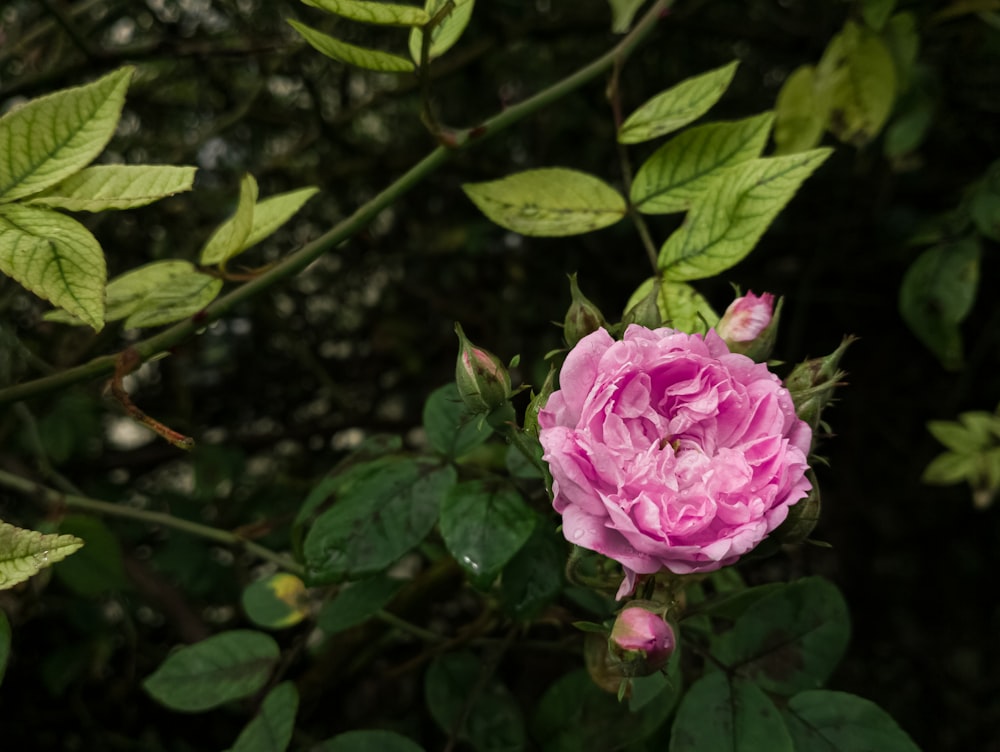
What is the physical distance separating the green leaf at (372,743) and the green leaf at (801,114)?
76cm

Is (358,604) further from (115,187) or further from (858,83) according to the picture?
(858,83)

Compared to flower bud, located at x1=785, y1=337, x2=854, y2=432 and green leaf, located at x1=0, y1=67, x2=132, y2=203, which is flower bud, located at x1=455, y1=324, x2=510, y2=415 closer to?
flower bud, located at x1=785, y1=337, x2=854, y2=432

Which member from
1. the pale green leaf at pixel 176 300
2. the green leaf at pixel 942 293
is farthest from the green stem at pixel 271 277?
the green leaf at pixel 942 293

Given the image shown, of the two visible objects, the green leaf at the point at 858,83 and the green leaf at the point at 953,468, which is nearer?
the green leaf at the point at 858,83

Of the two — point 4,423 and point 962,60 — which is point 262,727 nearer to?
point 4,423

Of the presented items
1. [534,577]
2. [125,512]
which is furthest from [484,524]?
[125,512]

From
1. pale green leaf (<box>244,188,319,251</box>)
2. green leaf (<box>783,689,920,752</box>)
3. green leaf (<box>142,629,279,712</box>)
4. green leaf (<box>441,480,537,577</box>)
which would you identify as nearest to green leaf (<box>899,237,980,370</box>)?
green leaf (<box>783,689,920,752</box>)

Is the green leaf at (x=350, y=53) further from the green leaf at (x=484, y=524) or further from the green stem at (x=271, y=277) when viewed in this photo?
the green leaf at (x=484, y=524)

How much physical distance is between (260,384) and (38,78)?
0.77 meters

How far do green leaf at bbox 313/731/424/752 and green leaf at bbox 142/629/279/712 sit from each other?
0.10 m

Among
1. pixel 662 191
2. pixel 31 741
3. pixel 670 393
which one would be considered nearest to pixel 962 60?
pixel 662 191

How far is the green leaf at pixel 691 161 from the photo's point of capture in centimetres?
80

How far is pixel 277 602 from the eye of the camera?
936 mm

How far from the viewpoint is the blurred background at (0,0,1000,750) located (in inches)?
55.1
